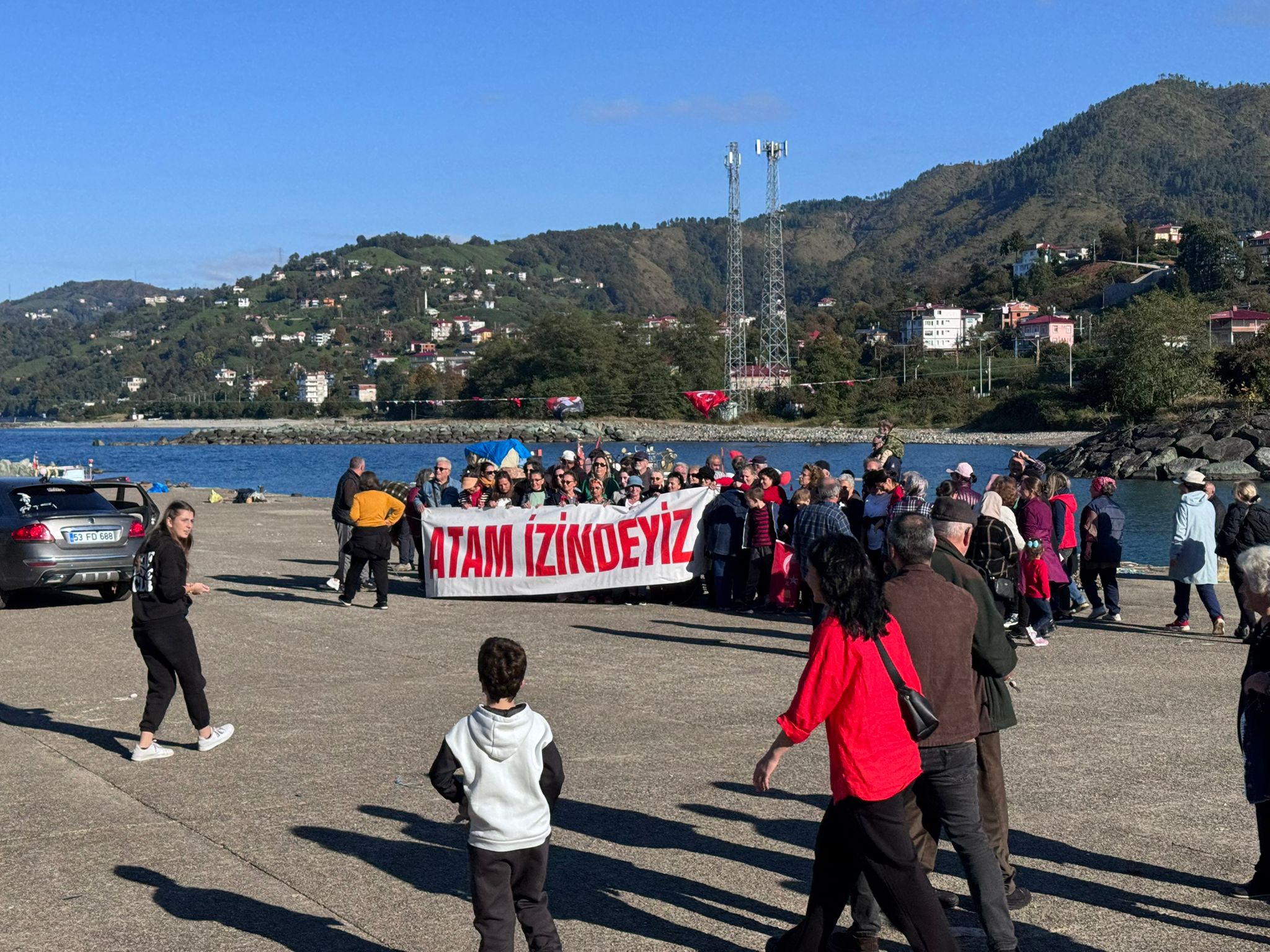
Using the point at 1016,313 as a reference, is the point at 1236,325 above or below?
below

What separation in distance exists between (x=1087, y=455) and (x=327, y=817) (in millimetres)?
73567

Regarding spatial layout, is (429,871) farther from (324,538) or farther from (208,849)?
(324,538)

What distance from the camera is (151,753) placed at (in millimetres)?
8398

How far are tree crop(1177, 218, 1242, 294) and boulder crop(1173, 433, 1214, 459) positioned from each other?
99263 mm

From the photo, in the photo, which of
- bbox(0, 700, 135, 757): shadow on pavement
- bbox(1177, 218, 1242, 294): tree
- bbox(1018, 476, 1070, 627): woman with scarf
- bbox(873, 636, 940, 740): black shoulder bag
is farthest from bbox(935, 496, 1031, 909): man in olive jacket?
bbox(1177, 218, 1242, 294): tree

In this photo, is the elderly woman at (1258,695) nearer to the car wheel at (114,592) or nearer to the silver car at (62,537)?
the silver car at (62,537)

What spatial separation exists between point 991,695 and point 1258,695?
3.72 feet

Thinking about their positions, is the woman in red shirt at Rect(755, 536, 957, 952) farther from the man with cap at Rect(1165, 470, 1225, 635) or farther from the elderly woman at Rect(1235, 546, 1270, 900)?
the man with cap at Rect(1165, 470, 1225, 635)

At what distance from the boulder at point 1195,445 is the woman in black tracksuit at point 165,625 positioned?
68.6 metres

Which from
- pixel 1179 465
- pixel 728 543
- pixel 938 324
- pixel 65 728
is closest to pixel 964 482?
pixel 728 543

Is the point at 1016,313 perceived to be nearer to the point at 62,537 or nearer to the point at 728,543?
the point at 728,543

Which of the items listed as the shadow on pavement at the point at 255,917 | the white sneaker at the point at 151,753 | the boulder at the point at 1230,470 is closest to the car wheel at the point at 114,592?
the white sneaker at the point at 151,753

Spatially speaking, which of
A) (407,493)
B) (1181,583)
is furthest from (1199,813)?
Result: (407,493)

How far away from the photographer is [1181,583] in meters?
13.5
